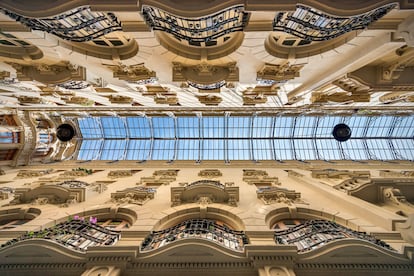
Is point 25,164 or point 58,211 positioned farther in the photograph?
point 25,164

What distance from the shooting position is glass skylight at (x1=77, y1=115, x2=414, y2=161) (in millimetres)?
27828

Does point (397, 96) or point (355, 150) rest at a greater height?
point (397, 96)

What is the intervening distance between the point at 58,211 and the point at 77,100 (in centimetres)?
1088

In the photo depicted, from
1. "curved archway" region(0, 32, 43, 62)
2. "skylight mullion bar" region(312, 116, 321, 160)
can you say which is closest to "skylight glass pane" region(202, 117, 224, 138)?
"skylight mullion bar" region(312, 116, 321, 160)

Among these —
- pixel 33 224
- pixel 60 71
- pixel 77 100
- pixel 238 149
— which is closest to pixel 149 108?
pixel 77 100

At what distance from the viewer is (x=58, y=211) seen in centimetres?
1072

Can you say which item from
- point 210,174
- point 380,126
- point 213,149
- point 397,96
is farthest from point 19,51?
point 380,126

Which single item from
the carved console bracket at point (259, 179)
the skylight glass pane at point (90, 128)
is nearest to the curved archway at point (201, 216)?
the carved console bracket at point (259, 179)

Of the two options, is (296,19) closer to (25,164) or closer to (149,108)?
(149,108)

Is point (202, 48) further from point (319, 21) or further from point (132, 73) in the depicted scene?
point (319, 21)

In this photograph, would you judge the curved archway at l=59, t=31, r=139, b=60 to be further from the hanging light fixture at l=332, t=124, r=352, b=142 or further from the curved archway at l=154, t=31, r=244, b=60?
the hanging light fixture at l=332, t=124, r=352, b=142

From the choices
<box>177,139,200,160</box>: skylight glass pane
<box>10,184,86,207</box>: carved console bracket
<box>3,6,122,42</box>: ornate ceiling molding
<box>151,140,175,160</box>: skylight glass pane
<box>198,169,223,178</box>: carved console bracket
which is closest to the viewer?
<box>3,6,122,42</box>: ornate ceiling molding

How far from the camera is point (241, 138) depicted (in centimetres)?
2936

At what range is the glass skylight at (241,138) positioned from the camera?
27.8m
